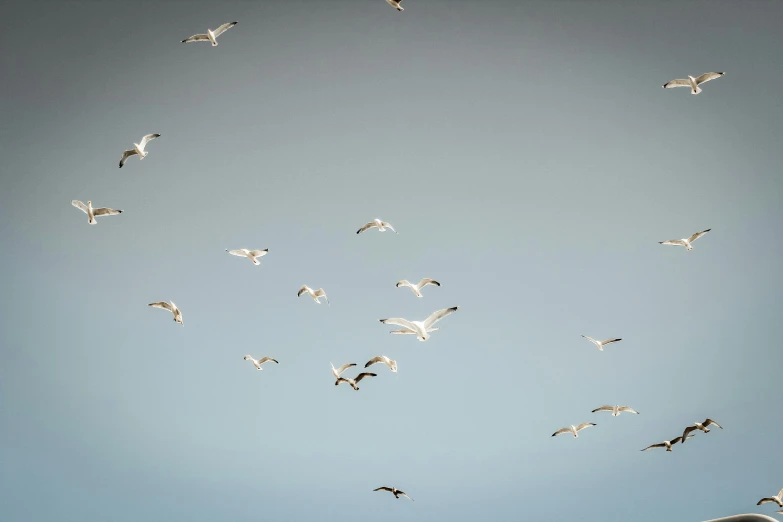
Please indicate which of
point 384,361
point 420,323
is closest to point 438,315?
point 420,323

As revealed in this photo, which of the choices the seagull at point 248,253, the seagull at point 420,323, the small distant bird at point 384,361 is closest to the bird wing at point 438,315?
the seagull at point 420,323

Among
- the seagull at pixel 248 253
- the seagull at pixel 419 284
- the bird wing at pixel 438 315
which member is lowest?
the bird wing at pixel 438 315

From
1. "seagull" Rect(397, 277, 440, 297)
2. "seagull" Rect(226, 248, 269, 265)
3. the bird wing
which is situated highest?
"seagull" Rect(226, 248, 269, 265)

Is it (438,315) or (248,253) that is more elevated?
(248,253)

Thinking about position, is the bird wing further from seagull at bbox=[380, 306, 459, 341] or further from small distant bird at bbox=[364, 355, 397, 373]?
small distant bird at bbox=[364, 355, 397, 373]

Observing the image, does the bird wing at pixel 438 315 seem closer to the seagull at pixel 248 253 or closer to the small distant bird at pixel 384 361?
the small distant bird at pixel 384 361

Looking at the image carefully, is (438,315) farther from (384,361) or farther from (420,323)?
(384,361)

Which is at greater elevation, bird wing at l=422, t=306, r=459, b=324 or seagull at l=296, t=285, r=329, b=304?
seagull at l=296, t=285, r=329, b=304

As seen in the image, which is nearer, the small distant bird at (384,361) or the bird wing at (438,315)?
the bird wing at (438,315)

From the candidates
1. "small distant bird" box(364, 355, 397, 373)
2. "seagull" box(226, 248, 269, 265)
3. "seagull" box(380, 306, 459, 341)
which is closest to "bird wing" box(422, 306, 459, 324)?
"seagull" box(380, 306, 459, 341)

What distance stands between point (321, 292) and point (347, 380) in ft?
9.14

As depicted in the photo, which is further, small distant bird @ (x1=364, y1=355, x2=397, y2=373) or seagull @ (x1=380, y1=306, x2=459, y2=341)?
small distant bird @ (x1=364, y1=355, x2=397, y2=373)

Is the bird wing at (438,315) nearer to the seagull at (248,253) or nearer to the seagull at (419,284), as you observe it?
the seagull at (419,284)

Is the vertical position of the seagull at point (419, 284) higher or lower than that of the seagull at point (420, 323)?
higher
